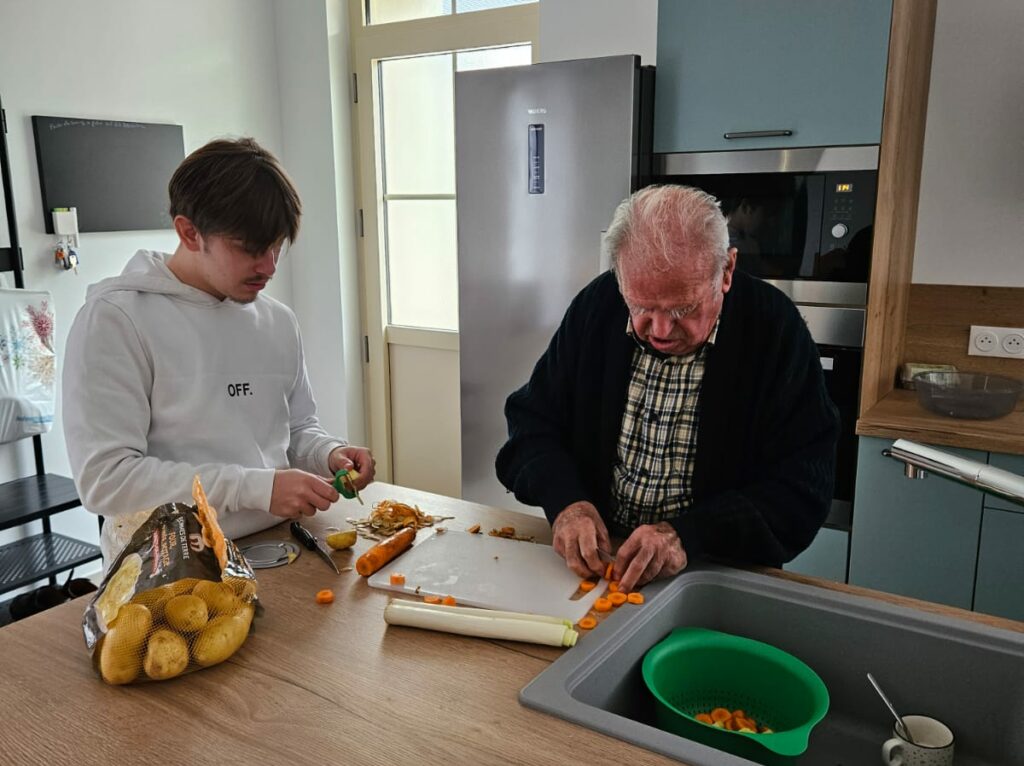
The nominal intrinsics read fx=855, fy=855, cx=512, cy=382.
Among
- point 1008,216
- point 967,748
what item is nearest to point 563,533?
point 967,748

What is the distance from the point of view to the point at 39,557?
109 inches

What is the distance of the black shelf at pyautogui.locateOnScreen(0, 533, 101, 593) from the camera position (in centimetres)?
261

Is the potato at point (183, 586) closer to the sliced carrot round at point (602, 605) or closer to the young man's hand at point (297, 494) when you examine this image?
the young man's hand at point (297, 494)

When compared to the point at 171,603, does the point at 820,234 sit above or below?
above

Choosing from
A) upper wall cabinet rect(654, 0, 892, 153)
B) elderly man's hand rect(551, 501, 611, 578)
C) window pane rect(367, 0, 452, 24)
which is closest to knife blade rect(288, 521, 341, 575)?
elderly man's hand rect(551, 501, 611, 578)

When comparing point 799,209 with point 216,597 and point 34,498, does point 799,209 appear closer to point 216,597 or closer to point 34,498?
point 216,597

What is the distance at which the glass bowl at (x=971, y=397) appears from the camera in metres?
2.22

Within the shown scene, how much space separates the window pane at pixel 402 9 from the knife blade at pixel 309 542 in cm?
265

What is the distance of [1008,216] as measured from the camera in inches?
98.3

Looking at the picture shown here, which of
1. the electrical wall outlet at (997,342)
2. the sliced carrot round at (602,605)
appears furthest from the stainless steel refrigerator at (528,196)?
the sliced carrot round at (602,605)

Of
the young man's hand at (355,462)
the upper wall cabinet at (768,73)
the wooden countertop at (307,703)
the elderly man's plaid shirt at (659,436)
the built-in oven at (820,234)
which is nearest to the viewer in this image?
the wooden countertop at (307,703)

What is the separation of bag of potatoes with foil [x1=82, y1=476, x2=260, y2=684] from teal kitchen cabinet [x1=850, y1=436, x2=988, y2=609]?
172 centimetres

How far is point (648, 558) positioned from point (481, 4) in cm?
276

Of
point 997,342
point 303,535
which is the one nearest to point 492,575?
point 303,535
